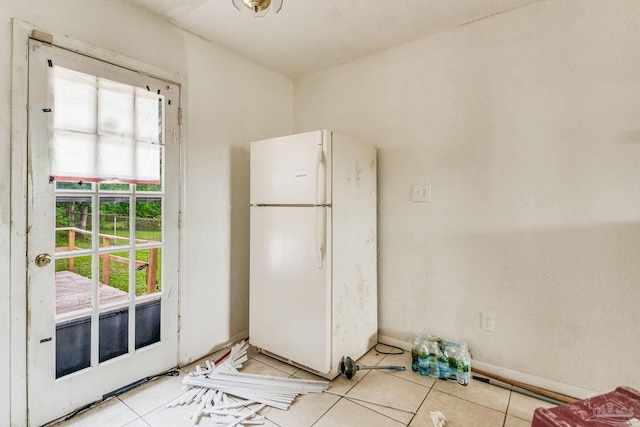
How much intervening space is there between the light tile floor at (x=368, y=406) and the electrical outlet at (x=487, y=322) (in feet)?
1.19

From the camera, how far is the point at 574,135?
1851 mm

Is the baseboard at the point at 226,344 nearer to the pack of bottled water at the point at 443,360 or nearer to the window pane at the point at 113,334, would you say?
the window pane at the point at 113,334

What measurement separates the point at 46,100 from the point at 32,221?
664 mm

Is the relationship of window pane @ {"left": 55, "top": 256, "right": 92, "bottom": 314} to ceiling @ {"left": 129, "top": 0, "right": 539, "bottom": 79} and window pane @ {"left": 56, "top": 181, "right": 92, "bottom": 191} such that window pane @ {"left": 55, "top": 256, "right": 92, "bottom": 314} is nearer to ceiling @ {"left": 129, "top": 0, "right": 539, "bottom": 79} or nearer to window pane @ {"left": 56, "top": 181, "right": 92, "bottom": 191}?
window pane @ {"left": 56, "top": 181, "right": 92, "bottom": 191}

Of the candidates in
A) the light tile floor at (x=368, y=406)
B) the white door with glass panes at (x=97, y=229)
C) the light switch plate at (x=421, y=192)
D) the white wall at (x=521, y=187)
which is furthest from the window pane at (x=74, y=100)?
the light switch plate at (x=421, y=192)

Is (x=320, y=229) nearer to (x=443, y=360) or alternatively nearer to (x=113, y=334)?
(x=443, y=360)

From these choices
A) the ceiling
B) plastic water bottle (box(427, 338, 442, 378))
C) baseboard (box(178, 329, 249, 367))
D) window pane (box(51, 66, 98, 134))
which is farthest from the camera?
baseboard (box(178, 329, 249, 367))

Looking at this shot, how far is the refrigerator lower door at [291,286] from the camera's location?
81.1 inches

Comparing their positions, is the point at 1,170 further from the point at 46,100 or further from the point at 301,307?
the point at 301,307

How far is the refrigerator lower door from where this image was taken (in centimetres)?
206

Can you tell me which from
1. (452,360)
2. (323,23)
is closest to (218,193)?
(323,23)

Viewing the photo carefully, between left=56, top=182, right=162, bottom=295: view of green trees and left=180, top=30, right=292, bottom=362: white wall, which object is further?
left=180, top=30, right=292, bottom=362: white wall

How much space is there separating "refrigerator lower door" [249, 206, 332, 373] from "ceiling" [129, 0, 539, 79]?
137cm

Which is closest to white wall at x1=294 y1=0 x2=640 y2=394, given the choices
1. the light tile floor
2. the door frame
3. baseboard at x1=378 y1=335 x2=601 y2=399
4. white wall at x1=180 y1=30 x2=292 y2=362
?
baseboard at x1=378 y1=335 x2=601 y2=399
